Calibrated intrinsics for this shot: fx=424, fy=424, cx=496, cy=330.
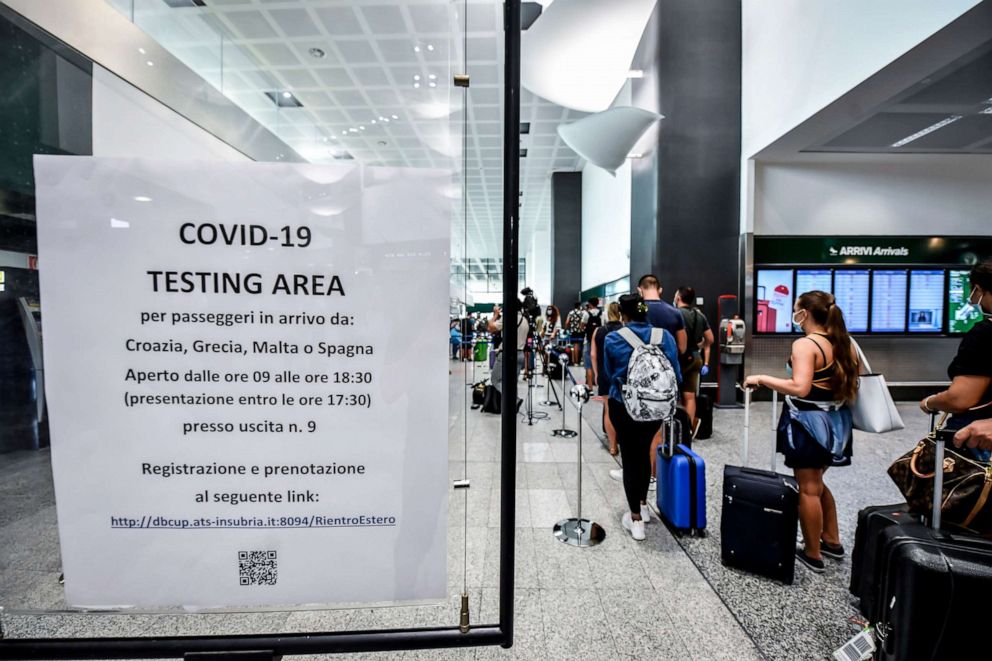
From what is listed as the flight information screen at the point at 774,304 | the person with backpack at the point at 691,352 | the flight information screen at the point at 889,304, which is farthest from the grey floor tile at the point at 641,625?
the flight information screen at the point at 889,304

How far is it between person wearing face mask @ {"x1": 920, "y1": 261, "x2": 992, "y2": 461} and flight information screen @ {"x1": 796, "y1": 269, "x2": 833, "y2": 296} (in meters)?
5.70

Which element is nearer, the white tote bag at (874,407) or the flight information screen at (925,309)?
the white tote bag at (874,407)

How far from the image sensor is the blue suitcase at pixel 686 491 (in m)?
2.64

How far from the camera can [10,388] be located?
3.37 feet

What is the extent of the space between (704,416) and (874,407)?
8.31 feet

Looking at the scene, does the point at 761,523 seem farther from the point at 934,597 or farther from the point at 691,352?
the point at 691,352

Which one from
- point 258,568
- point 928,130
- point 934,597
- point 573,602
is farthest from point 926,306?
point 258,568

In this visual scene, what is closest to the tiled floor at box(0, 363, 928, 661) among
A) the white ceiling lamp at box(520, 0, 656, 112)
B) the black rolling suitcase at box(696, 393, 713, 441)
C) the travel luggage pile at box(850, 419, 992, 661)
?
the travel luggage pile at box(850, 419, 992, 661)

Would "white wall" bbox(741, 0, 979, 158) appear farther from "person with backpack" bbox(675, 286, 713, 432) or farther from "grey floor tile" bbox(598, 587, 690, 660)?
"grey floor tile" bbox(598, 587, 690, 660)

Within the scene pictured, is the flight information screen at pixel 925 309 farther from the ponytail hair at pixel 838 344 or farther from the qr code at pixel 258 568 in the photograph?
the qr code at pixel 258 568

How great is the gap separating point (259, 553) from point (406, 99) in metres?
1.41

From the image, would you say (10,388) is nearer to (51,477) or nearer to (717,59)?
(51,477)

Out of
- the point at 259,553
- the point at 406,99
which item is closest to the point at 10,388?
the point at 259,553

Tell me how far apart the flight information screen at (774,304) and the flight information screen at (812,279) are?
137mm
